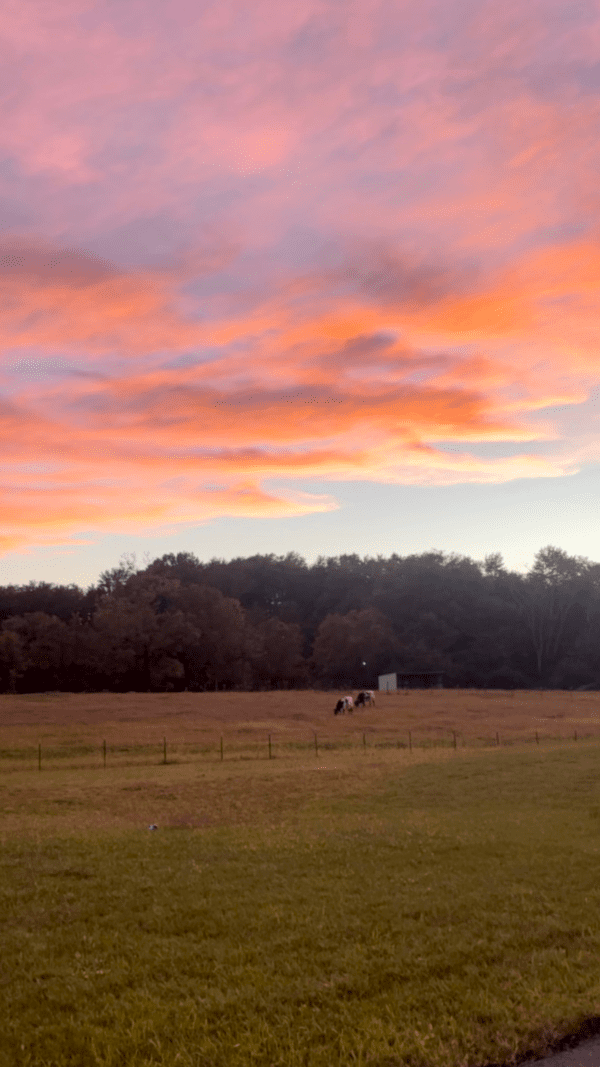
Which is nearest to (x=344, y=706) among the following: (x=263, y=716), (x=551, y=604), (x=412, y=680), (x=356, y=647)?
(x=263, y=716)

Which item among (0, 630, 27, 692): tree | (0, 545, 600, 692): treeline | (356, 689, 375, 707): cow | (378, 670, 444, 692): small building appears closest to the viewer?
(356, 689, 375, 707): cow

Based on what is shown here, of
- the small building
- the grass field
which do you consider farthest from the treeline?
the grass field

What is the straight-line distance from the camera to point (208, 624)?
13000cm

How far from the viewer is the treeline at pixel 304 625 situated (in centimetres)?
11700

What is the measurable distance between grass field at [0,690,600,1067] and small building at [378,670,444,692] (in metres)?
98.2

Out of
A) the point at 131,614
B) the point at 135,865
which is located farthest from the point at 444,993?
the point at 131,614

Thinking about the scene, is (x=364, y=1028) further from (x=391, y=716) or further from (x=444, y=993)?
(x=391, y=716)

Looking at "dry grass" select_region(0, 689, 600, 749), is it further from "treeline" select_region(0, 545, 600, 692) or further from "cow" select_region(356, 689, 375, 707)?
"treeline" select_region(0, 545, 600, 692)

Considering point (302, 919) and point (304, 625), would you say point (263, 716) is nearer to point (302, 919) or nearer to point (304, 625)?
point (302, 919)

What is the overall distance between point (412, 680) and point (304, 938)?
126 meters

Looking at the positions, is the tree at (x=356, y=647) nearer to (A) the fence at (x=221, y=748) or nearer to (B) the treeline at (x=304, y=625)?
(B) the treeline at (x=304, y=625)

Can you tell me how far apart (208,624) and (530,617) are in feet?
204

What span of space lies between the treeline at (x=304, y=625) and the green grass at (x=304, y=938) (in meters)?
93.6

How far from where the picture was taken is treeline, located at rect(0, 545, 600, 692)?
384 ft
